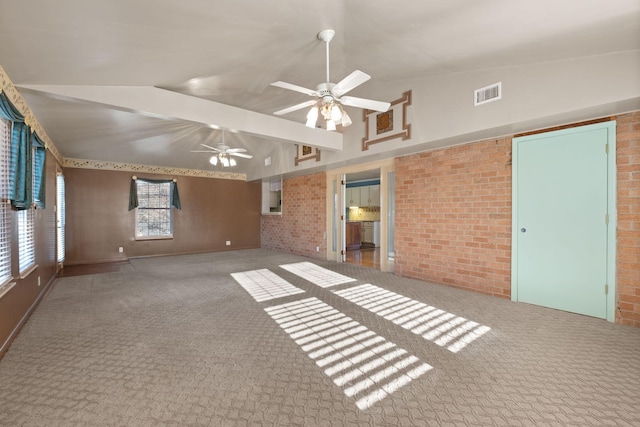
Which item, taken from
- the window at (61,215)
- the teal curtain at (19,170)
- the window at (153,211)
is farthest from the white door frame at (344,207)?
the window at (61,215)

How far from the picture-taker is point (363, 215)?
10203 mm

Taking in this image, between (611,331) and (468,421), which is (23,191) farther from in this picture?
(611,331)

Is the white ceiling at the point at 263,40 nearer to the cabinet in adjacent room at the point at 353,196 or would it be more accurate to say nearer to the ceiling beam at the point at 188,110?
the ceiling beam at the point at 188,110

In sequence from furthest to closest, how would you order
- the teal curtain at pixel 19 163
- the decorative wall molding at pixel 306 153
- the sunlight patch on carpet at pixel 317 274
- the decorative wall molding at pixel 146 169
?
1. the decorative wall molding at pixel 146 169
2. the decorative wall molding at pixel 306 153
3. the sunlight patch on carpet at pixel 317 274
4. the teal curtain at pixel 19 163

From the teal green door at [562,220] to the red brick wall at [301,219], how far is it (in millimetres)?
4048

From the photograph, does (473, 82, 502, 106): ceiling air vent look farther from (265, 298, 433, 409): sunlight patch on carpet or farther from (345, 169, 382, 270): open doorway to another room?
(345, 169, 382, 270): open doorway to another room

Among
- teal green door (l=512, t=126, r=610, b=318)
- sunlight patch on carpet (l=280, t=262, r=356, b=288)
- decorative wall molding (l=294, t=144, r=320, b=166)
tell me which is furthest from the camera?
decorative wall molding (l=294, t=144, r=320, b=166)

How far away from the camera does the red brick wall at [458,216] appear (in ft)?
12.1

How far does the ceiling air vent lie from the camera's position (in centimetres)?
329

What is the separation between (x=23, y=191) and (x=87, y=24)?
1.69m

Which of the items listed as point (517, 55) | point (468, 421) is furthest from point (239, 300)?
point (517, 55)

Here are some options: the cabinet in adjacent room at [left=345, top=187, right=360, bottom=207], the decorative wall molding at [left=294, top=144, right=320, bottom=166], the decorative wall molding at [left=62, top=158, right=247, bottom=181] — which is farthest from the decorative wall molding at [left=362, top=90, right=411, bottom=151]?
the decorative wall molding at [left=62, top=158, right=247, bottom=181]

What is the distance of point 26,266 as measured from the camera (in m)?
3.12

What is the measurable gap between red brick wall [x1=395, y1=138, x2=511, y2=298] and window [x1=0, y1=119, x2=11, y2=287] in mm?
4835
